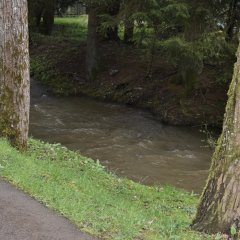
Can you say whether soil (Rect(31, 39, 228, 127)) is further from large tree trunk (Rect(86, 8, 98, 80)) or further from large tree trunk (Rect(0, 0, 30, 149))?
large tree trunk (Rect(0, 0, 30, 149))

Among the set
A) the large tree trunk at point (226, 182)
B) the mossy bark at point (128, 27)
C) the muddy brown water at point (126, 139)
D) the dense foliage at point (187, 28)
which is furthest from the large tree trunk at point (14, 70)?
the mossy bark at point (128, 27)

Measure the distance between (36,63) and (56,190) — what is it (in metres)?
20.7

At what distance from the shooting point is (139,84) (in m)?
22.2

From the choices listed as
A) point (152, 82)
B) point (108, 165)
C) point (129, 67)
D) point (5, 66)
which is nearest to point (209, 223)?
point (5, 66)

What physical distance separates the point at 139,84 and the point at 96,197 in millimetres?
14768

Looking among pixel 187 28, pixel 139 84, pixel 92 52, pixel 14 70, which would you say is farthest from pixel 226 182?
pixel 92 52

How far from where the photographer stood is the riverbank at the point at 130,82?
19.7m

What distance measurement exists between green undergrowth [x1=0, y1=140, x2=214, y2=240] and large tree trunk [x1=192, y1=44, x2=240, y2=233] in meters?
0.27

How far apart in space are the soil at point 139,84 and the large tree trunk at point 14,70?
32.9 ft

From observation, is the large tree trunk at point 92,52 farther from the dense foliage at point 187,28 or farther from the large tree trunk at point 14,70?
the large tree trunk at point 14,70

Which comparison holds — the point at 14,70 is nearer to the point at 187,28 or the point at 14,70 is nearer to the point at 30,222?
the point at 30,222

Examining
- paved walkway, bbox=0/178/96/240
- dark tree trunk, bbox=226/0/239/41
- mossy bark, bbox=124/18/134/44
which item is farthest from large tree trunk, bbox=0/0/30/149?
dark tree trunk, bbox=226/0/239/41

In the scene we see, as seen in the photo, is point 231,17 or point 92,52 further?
point 92,52

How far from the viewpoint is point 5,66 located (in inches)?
372
